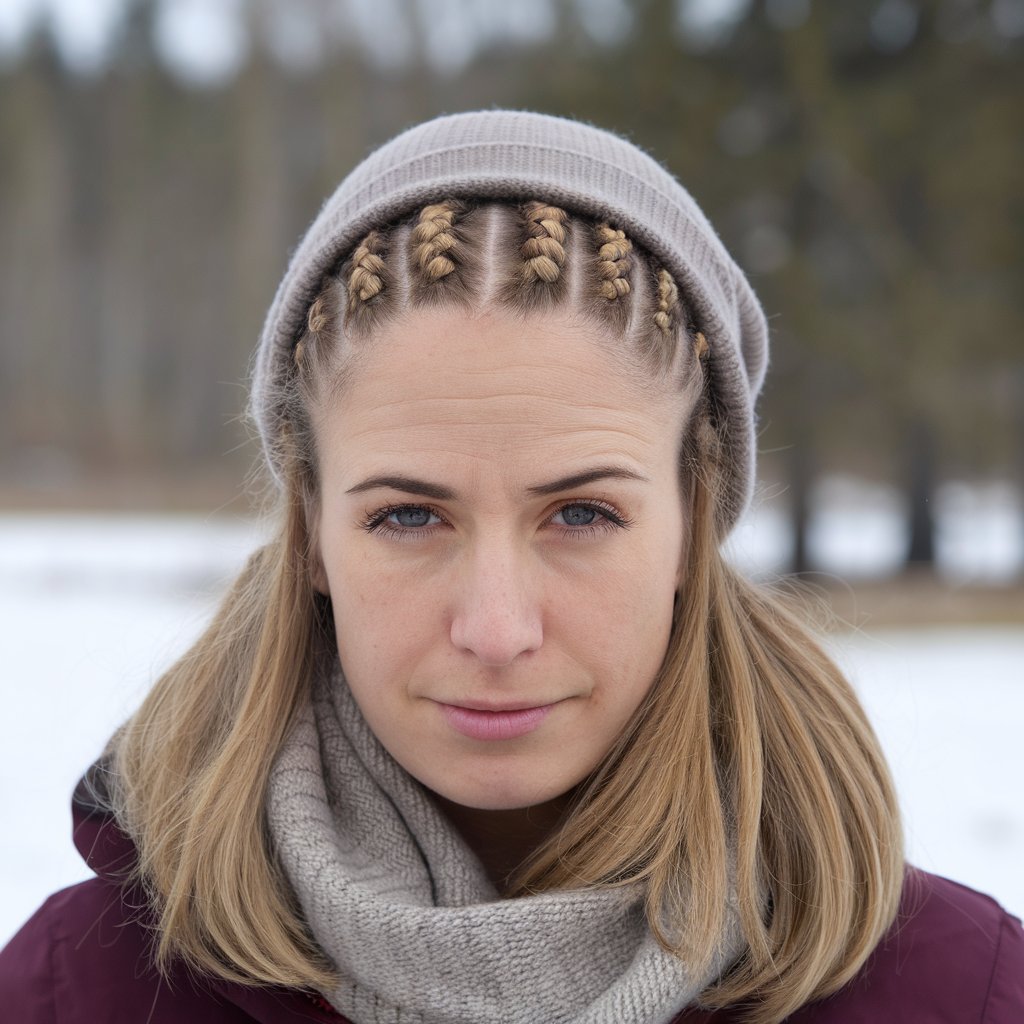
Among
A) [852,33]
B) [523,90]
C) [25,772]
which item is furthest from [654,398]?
[852,33]

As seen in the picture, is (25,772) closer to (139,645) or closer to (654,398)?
(139,645)

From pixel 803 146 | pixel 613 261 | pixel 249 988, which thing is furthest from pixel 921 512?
pixel 249 988

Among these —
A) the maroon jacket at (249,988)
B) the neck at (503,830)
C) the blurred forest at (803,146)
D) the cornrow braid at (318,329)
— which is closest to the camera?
the maroon jacket at (249,988)

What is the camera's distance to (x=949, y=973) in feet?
5.65

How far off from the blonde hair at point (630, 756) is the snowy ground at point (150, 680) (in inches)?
13.5

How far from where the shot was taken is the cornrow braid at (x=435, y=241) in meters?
1.64

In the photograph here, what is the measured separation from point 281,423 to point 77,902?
831mm

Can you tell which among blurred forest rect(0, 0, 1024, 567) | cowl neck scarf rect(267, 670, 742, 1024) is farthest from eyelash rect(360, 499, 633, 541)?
blurred forest rect(0, 0, 1024, 567)

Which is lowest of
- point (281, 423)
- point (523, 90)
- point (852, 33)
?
point (281, 423)

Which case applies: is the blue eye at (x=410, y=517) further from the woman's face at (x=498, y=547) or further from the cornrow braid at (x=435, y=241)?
the cornrow braid at (x=435, y=241)

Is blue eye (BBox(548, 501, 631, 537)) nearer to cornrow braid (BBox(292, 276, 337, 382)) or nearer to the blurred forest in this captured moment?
cornrow braid (BBox(292, 276, 337, 382))

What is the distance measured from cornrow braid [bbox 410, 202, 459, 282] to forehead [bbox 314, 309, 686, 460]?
0.06 m

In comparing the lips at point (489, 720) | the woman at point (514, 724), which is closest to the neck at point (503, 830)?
the woman at point (514, 724)

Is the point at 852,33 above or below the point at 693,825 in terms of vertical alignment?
above
